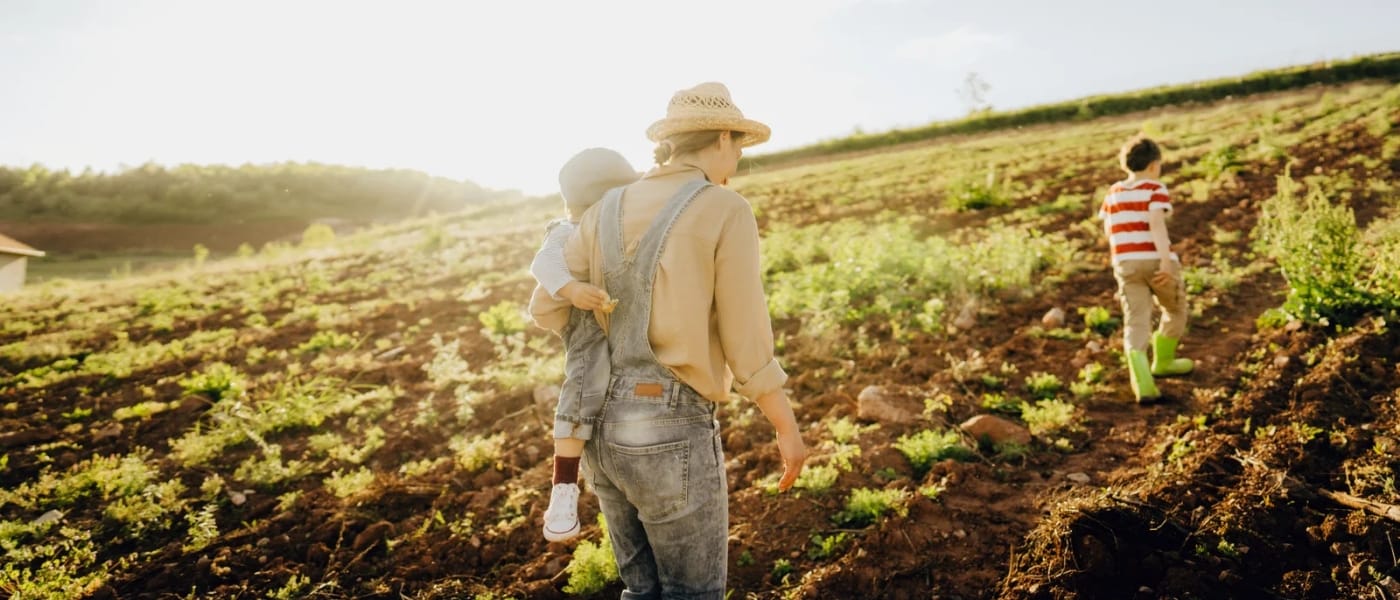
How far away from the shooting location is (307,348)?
8305 millimetres

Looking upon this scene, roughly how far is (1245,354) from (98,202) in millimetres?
40994

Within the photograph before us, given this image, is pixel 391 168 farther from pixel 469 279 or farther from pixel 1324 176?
pixel 1324 176

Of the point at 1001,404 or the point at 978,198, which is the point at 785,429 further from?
the point at 978,198

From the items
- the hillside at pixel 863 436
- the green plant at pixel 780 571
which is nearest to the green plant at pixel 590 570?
the hillside at pixel 863 436

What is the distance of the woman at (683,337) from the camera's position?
1.87m

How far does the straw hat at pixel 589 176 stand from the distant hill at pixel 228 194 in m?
32.1

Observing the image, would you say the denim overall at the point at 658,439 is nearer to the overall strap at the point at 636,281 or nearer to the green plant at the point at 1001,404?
the overall strap at the point at 636,281

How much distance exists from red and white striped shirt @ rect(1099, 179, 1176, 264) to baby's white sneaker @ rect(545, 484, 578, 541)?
165 inches

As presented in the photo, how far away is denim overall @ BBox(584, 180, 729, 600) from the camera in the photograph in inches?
74.0

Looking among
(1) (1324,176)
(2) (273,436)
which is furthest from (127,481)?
(1) (1324,176)

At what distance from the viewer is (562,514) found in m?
2.25

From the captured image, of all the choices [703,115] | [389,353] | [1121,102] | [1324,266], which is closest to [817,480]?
[703,115]

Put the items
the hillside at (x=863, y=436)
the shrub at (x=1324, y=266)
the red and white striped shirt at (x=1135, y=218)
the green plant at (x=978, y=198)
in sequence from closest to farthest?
1. the hillside at (x=863, y=436)
2. the red and white striped shirt at (x=1135, y=218)
3. the shrub at (x=1324, y=266)
4. the green plant at (x=978, y=198)

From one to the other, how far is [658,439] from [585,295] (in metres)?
0.45
